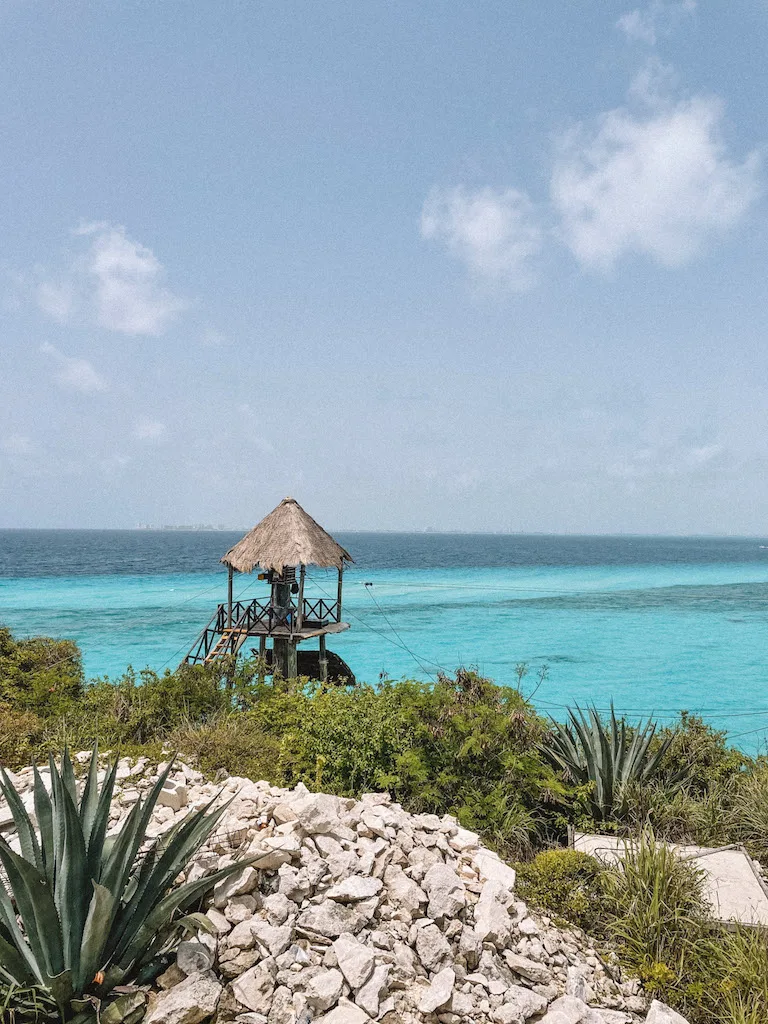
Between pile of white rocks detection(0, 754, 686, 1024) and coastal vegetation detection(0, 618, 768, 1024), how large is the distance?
1.25 feet

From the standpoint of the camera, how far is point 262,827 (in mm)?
3975

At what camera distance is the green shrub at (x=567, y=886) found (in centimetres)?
402

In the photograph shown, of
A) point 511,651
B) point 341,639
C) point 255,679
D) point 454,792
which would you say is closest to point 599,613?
point 511,651

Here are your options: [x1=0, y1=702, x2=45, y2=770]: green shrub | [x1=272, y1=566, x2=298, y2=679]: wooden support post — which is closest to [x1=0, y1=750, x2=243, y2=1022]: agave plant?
[x1=0, y1=702, x2=45, y2=770]: green shrub

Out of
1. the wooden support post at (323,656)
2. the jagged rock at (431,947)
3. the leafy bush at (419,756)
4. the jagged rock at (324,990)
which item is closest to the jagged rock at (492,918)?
the jagged rock at (431,947)

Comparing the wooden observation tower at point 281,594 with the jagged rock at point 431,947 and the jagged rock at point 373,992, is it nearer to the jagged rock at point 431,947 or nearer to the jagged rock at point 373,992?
the jagged rock at point 431,947

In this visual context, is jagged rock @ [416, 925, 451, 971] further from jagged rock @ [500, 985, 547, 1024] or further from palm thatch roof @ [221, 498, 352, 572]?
palm thatch roof @ [221, 498, 352, 572]

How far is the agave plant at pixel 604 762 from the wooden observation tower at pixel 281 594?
365 inches

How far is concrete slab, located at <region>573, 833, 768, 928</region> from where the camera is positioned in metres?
4.05

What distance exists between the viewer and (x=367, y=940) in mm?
3258

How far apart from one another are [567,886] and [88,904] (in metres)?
3.06

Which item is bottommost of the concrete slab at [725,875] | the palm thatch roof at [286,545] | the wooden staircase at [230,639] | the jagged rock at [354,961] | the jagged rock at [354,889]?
the wooden staircase at [230,639]

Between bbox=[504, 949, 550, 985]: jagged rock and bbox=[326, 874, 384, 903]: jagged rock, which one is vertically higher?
bbox=[326, 874, 384, 903]: jagged rock

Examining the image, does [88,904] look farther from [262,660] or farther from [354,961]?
[262,660]
